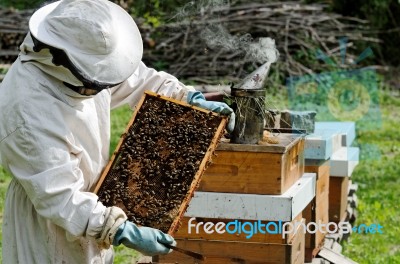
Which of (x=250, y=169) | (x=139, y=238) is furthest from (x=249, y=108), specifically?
(x=139, y=238)

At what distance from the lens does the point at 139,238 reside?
3.17 metres

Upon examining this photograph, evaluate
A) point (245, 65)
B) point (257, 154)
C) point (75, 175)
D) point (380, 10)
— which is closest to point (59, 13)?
point (75, 175)

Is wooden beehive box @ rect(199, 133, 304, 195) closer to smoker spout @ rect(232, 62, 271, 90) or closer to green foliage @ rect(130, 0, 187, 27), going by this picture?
smoker spout @ rect(232, 62, 271, 90)

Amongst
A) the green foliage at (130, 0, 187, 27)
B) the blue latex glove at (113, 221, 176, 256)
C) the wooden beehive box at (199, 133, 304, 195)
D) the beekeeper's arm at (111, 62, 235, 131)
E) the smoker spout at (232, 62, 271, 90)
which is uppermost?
the beekeeper's arm at (111, 62, 235, 131)

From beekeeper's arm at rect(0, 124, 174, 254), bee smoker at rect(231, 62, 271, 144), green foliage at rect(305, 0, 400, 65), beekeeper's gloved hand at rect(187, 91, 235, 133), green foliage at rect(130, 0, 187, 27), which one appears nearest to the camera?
beekeeper's arm at rect(0, 124, 174, 254)

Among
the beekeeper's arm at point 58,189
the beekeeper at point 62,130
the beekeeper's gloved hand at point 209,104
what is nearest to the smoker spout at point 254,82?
the beekeeper's gloved hand at point 209,104

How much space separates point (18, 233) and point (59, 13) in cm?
90

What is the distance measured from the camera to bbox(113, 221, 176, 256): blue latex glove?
3145 mm

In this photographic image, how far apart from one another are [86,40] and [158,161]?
0.66 metres

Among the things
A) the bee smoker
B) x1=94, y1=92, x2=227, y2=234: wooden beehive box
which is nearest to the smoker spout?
the bee smoker

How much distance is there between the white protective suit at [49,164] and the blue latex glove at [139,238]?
0.06 meters

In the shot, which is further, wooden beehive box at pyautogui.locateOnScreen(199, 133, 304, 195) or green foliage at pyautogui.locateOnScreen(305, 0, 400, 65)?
green foliage at pyautogui.locateOnScreen(305, 0, 400, 65)

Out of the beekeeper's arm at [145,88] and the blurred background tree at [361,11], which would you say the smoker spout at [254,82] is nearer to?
the beekeeper's arm at [145,88]

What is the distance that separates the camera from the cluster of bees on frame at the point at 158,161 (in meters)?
3.37
